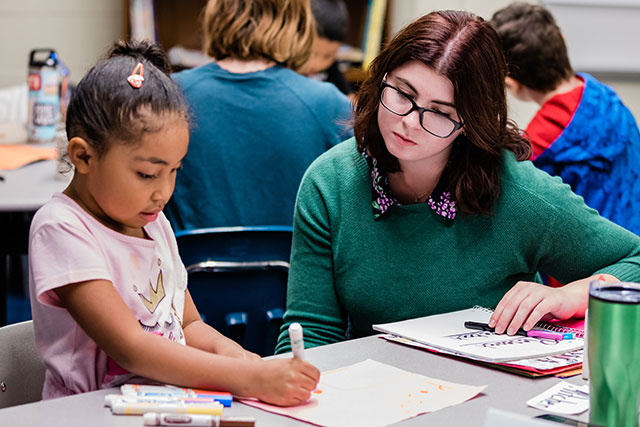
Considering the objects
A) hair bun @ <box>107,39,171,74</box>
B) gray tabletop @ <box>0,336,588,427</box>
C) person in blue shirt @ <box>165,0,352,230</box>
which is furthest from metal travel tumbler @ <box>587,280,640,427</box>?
person in blue shirt @ <box>165,0,352,230</box>

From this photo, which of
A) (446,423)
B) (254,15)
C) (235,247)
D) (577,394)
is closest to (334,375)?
(446,423)

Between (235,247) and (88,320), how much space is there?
81cm

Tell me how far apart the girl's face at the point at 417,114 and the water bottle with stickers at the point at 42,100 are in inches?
70.2

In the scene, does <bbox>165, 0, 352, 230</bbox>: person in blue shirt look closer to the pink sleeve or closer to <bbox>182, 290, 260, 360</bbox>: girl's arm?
<bbox>182, 290, 260, 360</bbox>: girl's arm

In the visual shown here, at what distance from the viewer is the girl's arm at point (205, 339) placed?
1.16m

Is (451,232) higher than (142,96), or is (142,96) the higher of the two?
(142,96)

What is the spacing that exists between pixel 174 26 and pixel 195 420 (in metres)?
3.58

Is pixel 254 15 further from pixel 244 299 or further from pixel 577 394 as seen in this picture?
pixel 577 394

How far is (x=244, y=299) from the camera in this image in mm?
1891

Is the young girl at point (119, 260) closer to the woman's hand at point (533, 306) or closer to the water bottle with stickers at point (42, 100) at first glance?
the woman's hand at point (533, 306)

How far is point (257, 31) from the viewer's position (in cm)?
216

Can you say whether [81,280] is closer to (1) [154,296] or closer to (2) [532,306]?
(1) [154,296]

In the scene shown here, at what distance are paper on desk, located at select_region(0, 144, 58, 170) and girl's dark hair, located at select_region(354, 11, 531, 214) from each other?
132 centimetres

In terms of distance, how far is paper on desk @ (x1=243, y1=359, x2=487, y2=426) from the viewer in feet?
3.19
